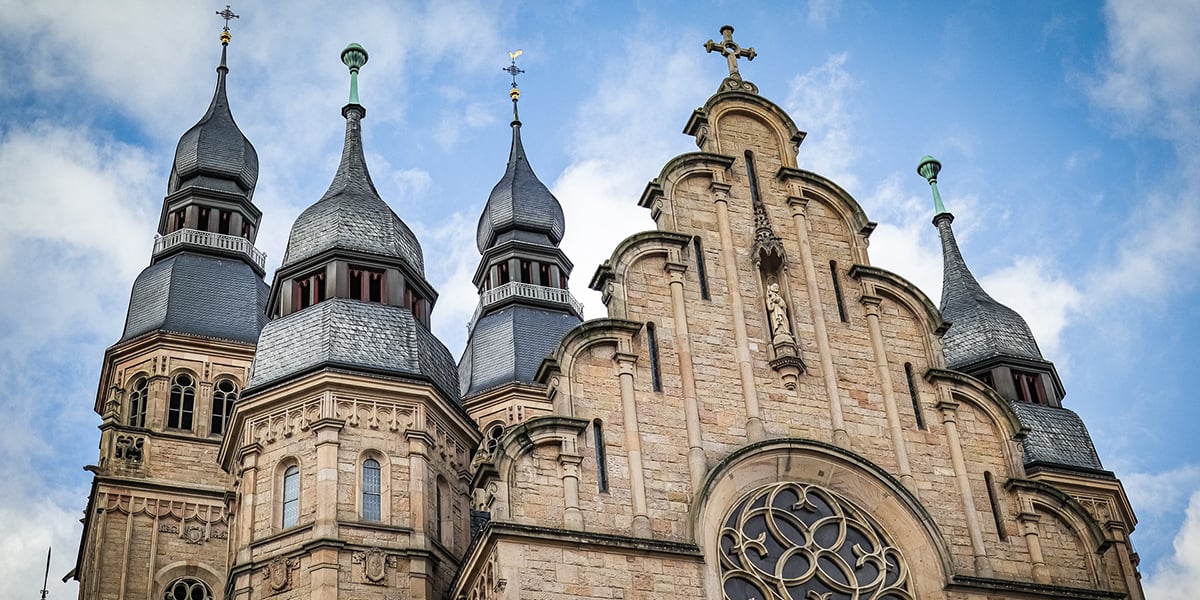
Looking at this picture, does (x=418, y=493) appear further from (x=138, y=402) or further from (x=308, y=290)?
(x=138, y=402)

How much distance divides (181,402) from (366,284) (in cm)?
1074

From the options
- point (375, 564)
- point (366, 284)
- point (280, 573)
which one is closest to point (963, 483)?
point (375, 564)

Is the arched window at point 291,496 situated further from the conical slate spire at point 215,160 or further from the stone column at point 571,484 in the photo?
the conical slate spire at point 215,160

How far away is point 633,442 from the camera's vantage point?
81.7 ft

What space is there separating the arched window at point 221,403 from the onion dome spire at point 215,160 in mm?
8384

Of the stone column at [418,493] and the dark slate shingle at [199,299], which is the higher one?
the dark slate shingle at [199,299]

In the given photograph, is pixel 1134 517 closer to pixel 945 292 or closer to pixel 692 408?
pixel 945 292

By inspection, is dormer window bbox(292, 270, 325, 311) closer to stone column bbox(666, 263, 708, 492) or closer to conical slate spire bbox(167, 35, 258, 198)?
stone column bbox(666, 263, 708, 492)

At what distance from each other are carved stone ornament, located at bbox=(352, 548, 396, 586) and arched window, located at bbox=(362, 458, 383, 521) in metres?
0.80

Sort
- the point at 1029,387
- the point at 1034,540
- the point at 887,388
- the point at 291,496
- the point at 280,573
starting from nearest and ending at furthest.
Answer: the point at 1034,540
the point at 887,388
the point at 280,573
the point at 291,496
the point at 1029,387

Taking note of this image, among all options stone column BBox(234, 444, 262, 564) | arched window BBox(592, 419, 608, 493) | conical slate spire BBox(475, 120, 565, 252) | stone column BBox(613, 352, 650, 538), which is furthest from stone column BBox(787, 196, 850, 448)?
conical slate spire BBox(475, 120, 565, 252)

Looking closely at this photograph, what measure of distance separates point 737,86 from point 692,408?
7.73m

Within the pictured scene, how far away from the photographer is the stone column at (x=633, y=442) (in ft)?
79.2

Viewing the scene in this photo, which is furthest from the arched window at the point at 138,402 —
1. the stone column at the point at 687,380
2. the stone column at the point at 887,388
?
the stone column at the point at 887,388
